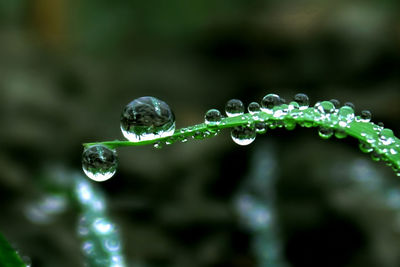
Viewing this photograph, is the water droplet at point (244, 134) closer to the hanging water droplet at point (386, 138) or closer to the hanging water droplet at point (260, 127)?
the hanging water droplet at point (260, 127)

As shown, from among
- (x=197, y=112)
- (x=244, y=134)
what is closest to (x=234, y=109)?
(x=244, y=134)

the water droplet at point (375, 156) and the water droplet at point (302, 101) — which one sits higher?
the water droplet at point (302, 101)

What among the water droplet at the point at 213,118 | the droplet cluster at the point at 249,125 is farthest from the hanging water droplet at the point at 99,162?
the water droplet at the point at 213,118

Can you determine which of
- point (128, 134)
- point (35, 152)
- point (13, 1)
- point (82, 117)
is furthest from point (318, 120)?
point (13, 1)

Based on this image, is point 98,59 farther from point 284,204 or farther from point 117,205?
point 284,204

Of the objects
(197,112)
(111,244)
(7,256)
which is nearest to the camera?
(7,256)

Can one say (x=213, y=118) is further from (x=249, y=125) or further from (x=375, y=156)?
(x=375, y=156)

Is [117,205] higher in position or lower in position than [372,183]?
higher
